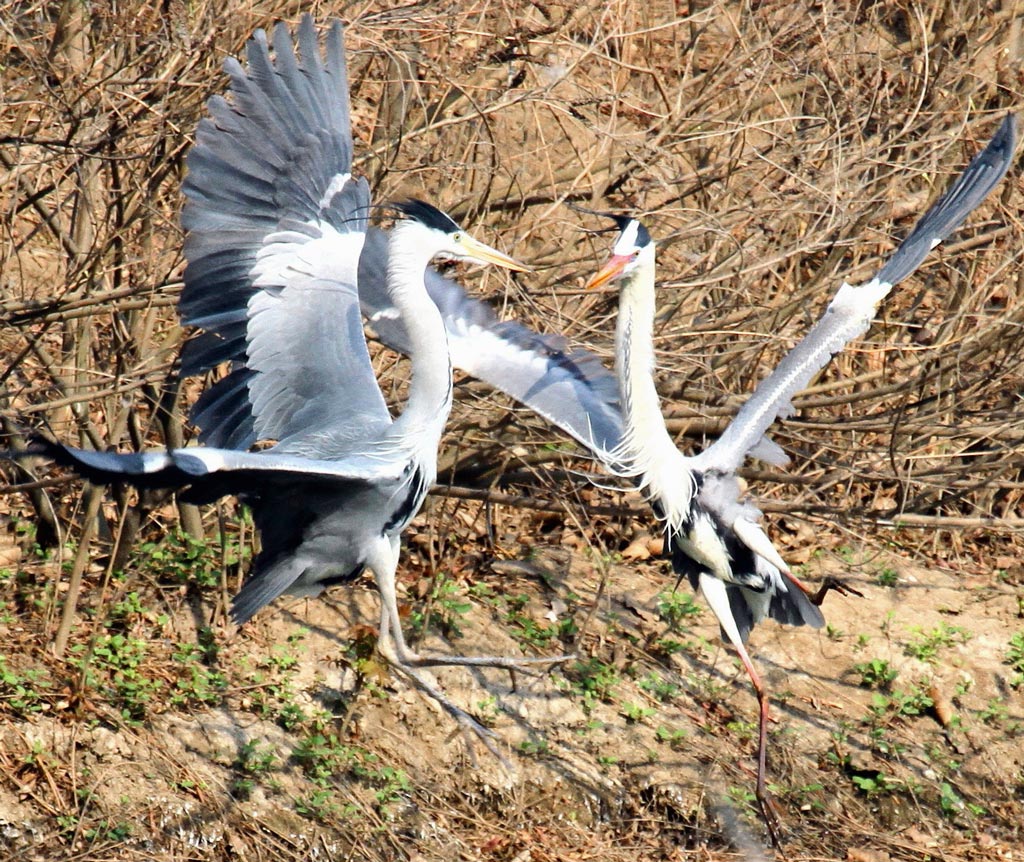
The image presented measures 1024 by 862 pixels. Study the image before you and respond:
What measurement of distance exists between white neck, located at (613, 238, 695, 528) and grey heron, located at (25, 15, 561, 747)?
0.62 metres

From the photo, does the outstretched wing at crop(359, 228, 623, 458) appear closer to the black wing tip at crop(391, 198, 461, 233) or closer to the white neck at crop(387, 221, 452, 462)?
the white neck at crop(387, 221, 452, 462)

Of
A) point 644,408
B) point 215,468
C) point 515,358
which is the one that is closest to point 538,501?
point 515,358

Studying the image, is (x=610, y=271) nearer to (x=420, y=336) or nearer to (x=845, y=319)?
(x=420, y=336)

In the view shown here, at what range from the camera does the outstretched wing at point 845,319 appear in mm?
6062

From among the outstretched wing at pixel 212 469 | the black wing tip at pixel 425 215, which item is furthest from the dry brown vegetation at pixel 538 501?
the outstretched wing at pixel 212 469

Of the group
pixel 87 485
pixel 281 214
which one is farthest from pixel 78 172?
pixel 87 485

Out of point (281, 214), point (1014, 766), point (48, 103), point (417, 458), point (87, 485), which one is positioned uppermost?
point (48, 103)

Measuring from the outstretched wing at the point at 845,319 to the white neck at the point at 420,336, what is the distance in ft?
4.14

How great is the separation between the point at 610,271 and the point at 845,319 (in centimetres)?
104

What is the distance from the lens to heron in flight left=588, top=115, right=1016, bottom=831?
598 cm

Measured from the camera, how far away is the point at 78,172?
5.89 metres

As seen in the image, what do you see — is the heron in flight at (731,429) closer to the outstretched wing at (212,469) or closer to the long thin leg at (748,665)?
the long thin leg at (748,665)

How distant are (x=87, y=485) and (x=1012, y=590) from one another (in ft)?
15.6

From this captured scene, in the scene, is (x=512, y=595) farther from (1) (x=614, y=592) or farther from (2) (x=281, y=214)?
(2) (x=281, y=214)
